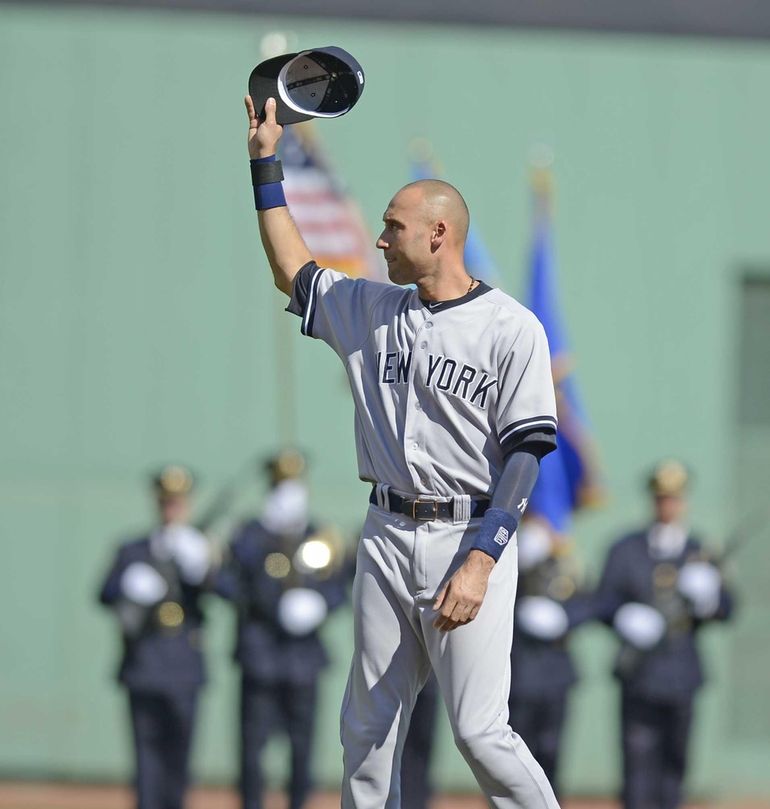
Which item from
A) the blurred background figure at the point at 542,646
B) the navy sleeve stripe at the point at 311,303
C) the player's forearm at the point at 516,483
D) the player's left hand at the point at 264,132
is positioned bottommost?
the blurred background figure at the point at 542,646

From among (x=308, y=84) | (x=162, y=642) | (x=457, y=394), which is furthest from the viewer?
(x=162, y=642)

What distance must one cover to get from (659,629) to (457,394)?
4.86 metres

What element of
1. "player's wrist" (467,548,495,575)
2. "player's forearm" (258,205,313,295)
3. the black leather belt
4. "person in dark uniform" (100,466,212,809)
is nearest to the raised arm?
"player's forearm" (258,205,313,295)

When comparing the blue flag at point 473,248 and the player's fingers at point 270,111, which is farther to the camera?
the blue flag at point 473,248

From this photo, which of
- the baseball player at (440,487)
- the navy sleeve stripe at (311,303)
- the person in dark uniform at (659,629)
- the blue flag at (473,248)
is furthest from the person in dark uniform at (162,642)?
the baseball player at (440,487)

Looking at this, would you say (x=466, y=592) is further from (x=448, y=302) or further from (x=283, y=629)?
(x=283, y=629)

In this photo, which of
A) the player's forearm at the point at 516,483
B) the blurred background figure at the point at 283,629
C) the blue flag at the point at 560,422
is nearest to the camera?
the player's forearm at the point at 516,483

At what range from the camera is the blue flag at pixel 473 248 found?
11.5 m

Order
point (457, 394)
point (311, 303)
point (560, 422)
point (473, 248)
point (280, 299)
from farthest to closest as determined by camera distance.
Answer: point (280, 299) → point (473, 248) → point (560, 422) → point (311, 303) → point (457, 394)

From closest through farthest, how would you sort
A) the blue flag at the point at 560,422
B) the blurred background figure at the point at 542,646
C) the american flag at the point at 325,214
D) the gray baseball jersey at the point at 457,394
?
1. the gray baseball jersey at the point at 457,394
2. the blurred background figure at the point at 542,646
3. the blue flag at the point at 560,422
4. the american flag at the point at 325,214

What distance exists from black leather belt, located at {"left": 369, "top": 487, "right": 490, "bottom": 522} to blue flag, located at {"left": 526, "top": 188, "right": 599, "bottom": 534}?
18.8 ft

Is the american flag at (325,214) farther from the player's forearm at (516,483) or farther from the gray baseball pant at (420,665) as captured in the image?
the player's forearm at (516,483)

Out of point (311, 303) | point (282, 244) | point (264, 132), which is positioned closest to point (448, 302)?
point (311, 303)

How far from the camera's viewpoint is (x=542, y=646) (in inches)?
381
